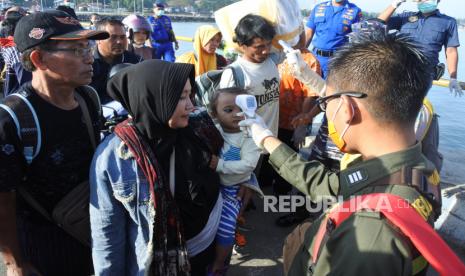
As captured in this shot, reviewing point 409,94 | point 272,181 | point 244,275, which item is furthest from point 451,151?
point 409,94

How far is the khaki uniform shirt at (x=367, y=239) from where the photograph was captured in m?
0.82

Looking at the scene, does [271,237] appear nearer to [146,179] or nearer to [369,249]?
[146,179]

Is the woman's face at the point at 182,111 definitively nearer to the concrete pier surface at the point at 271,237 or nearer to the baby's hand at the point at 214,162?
the baby's hand at the point at 214,162

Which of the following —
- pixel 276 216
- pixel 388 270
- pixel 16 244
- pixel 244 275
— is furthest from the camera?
pixel 276 216

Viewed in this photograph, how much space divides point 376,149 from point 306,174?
1.21 ft

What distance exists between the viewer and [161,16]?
7.80 meters

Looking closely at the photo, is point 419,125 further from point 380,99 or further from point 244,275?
point 244,275

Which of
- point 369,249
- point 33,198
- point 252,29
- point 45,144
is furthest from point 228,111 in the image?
point 369,249

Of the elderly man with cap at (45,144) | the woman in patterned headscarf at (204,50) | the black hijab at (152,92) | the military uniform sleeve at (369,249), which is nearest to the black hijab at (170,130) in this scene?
the black hijab at (152,92)

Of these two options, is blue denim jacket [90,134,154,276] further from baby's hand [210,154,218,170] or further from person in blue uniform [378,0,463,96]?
person in blue uniform [378,0,463,96]

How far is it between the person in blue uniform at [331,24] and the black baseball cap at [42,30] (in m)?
3.68

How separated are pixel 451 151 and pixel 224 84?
3.92m

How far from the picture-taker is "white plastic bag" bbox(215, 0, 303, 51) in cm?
273

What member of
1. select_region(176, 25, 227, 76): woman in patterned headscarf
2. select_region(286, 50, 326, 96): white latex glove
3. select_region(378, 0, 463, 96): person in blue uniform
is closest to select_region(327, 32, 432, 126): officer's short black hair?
select_region(286, 50, 326, 96): white latex glove
